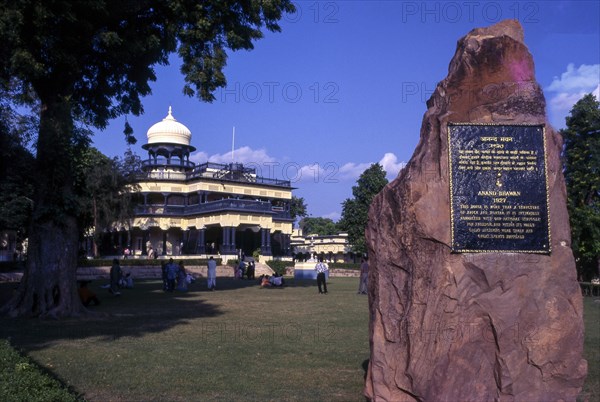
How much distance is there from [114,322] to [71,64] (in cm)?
620

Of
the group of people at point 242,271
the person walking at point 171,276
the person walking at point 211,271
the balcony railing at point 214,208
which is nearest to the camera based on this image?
the person walking at point 171,276

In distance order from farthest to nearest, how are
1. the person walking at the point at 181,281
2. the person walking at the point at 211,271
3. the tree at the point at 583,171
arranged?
1. the tree at the point at 583,171
2. the person walking at the point at 211,271
3. the person walking at the point at 181,281

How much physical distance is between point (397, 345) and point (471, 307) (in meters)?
0.82

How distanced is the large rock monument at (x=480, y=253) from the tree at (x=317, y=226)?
277 feet

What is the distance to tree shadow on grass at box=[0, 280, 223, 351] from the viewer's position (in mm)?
10711

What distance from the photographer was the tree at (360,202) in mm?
50750

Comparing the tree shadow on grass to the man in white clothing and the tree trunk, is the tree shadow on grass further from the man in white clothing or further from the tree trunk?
the man in white clothing

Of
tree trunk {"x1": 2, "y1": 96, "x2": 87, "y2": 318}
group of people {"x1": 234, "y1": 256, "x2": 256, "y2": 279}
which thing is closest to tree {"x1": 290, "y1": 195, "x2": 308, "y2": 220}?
group of people {"x1": 234, "y1": 256, "x2": 256, "y2": 279}

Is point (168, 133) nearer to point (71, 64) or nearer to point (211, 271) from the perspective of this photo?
point (211, 271)

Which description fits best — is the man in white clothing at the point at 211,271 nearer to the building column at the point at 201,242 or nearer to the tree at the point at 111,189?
the tree at the point at 111,189

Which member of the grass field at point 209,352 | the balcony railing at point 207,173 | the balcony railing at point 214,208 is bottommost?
the grass field at point 209,352

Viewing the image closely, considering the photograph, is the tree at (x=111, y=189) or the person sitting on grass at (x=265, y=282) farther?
the tree at (x=111, y=189)

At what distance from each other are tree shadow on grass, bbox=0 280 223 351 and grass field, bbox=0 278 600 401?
0.8 inches

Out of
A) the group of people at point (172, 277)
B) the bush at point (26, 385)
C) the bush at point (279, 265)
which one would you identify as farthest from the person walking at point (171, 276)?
the bush at point (279, 265)
